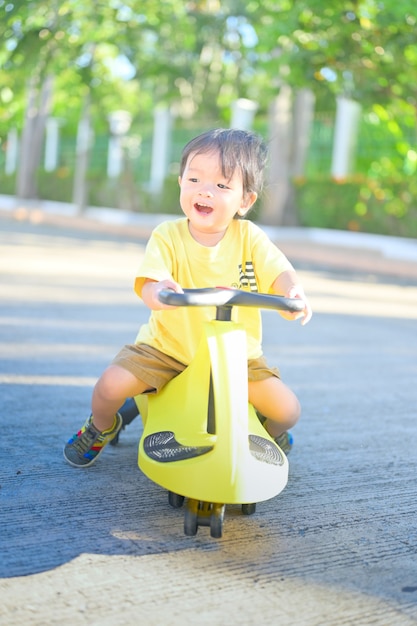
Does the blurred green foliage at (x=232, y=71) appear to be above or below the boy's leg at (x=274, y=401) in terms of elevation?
above

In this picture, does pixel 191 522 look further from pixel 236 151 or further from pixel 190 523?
pixel 236 151

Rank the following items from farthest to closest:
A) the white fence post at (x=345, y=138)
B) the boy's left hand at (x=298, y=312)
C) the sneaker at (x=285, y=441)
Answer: the white fence post at (x=345, y=138), the sneaker at (x=285, y=441), the boy's left hand at (x=298, y=312)

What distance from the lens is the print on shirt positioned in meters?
2.68

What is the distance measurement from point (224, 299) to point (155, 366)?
1.65 feet

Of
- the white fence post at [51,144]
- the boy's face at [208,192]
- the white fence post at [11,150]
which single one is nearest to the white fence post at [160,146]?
the white fence post at [51,144]

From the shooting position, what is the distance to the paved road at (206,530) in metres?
1.89

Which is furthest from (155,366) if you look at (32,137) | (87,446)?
(32,137)

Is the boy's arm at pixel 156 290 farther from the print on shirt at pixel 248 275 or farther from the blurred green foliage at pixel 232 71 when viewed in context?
the blurred green foliage at pixel 232 71

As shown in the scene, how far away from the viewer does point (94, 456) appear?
109 inches

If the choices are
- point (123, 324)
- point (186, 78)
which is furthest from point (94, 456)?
point (186, 78)

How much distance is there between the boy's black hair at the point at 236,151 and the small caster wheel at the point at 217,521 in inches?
35.7

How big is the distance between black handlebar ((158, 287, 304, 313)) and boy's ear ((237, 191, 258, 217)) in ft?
1.46

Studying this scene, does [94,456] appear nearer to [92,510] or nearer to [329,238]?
[92,510]

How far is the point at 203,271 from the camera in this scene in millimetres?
2621
